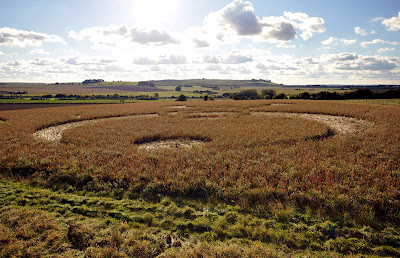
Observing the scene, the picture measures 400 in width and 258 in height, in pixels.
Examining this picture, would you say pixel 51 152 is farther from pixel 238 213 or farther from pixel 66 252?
pixel 238 213

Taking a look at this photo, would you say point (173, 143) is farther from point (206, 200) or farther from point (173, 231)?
point (173, 231)

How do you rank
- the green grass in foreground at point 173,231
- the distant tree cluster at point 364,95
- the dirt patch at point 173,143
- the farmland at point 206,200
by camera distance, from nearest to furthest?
the green grass in foreground at point 173,231
the farmland at point 206,200
the dirt patch at point 173,143
the distant tree cluster at point 364,95

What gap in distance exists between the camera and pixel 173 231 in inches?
267

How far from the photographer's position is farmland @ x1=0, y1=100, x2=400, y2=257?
604 cm

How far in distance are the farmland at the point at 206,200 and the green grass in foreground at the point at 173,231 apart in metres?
0.03

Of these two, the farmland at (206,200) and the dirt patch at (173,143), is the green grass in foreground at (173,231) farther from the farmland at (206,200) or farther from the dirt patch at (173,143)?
the dirt patch at (173,143)

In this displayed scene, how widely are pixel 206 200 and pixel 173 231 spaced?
2088 mm

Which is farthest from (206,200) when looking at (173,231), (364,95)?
(364,95)

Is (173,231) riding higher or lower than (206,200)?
lower

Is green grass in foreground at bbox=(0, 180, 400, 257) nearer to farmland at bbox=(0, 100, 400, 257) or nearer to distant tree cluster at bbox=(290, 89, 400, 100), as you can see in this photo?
farmland at bbox=(0, 100, 400, 257)

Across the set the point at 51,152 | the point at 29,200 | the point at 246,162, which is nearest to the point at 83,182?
the point at 29,200

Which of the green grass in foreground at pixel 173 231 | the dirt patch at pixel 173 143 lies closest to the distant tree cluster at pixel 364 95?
the dirt patch at pixel 173 143

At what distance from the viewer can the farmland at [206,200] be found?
604 centimetres

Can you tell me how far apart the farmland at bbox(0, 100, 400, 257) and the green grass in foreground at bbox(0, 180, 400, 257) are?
0.11 ft
